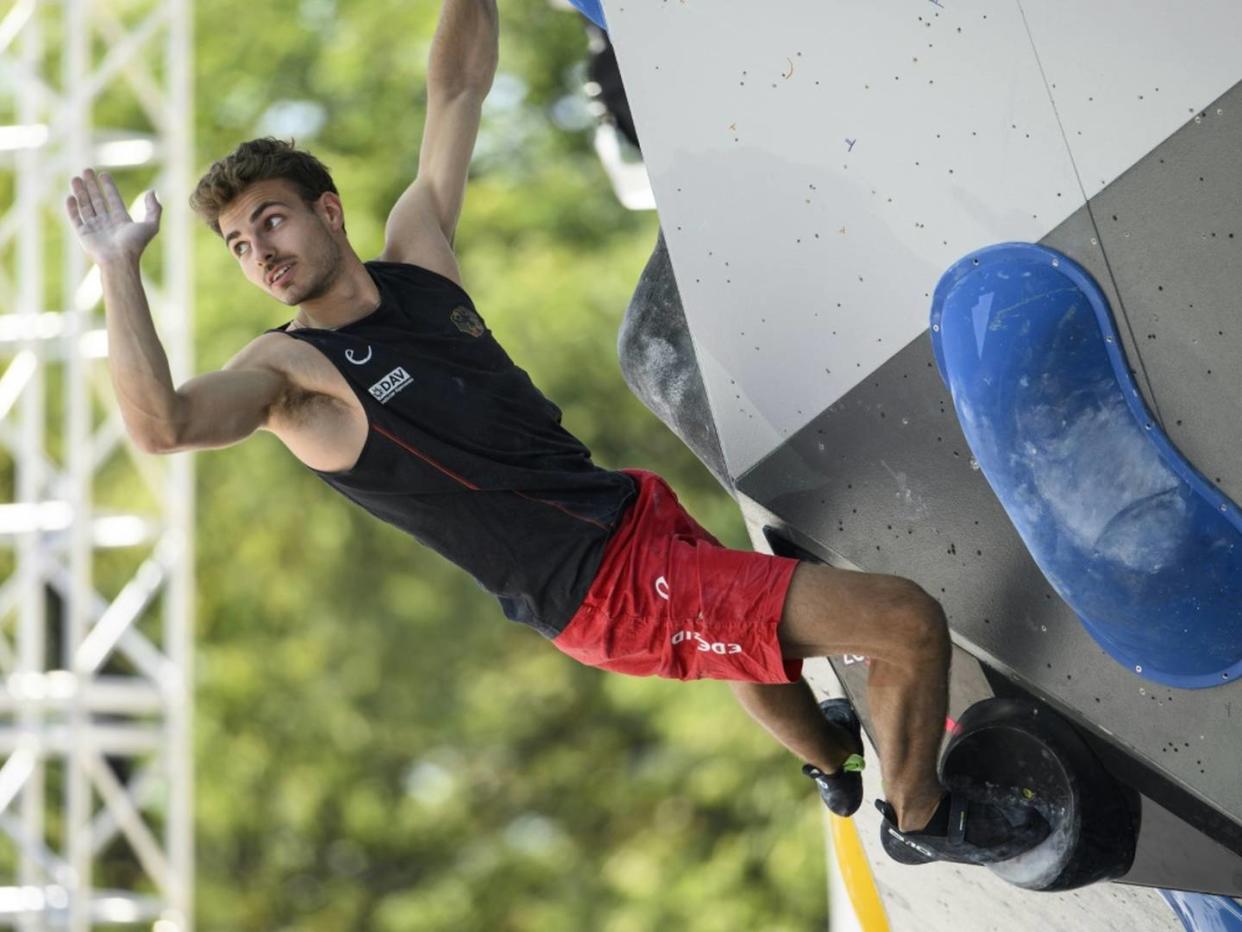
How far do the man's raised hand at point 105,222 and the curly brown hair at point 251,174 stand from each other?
0.90 ft

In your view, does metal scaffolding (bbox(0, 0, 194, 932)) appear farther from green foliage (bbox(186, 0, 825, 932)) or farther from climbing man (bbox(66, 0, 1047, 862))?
climbing man (bbox(66, 0, 1047, 862))

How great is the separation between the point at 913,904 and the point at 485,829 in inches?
405

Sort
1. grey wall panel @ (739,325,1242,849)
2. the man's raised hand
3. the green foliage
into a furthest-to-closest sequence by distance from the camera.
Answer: the green foliage, the man's raised hand, grey wall panel @ (739,325,1242,849)

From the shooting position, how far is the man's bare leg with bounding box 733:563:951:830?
3.03 meters

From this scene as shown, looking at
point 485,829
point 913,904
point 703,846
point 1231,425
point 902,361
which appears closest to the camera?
point 1231,425

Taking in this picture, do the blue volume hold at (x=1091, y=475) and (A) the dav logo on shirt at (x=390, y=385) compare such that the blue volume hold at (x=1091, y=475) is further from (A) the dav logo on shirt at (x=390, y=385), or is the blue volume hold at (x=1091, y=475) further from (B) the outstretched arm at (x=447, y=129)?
(B) the outstretched arm at (x=447, y=129)

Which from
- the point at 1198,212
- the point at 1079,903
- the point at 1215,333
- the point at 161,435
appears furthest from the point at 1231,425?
the point at 161,435

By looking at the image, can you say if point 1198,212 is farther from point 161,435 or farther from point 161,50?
point 161,50

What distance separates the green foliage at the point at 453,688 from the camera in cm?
1291

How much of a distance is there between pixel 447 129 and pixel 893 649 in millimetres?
1524

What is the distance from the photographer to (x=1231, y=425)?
262 cm

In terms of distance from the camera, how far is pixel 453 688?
14.1 meters

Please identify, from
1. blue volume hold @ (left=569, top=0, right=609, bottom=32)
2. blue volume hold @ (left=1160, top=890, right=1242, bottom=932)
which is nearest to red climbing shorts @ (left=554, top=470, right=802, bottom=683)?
blue volume hold @ (left=1160, top=890, right=1242, bottom=932)

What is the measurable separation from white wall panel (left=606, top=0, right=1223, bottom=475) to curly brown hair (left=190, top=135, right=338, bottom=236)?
61cm
